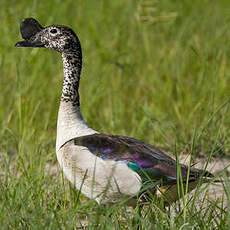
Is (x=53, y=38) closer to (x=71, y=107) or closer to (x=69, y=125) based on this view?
(x=71, y=107)

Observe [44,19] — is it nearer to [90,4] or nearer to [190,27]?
[90,4]

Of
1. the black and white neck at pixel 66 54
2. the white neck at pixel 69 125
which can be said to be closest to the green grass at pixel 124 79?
the white neck at pixel 69 125

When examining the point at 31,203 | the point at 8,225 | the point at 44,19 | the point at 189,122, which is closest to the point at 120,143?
the point at 31,203

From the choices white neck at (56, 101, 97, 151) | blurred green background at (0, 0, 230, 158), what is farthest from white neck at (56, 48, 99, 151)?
blurred green background at (0, 0, 230, 158)

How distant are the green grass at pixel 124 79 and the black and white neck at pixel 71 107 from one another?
0.23 metres

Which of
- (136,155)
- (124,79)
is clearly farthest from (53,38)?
(124,79)

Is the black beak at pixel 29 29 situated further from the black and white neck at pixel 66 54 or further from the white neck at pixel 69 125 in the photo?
the white neck at pixel 69 125

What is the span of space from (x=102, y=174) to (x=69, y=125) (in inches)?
20.1

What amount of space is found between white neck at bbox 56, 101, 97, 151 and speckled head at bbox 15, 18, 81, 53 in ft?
1.26

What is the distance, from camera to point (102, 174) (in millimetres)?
3336

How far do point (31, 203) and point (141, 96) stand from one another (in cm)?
292

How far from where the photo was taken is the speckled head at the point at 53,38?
386 cm

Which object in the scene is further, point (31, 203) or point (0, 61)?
point (0, 61)

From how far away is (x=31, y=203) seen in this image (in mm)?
3102
